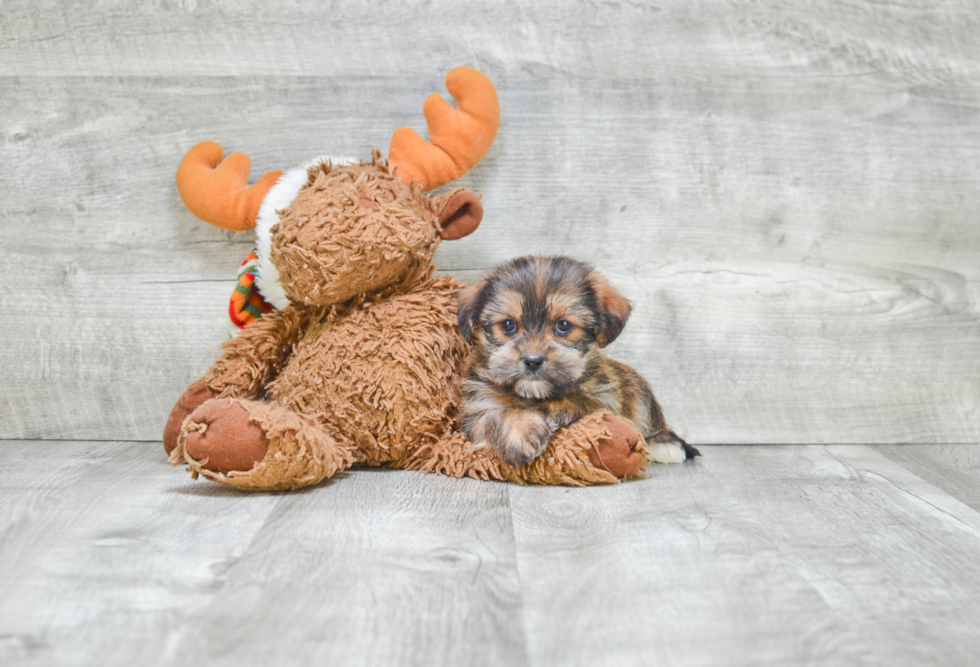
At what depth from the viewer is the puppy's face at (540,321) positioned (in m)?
1.66

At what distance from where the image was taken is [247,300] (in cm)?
200

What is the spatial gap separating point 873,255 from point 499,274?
4.08 ft

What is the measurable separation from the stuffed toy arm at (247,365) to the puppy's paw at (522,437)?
61 cm

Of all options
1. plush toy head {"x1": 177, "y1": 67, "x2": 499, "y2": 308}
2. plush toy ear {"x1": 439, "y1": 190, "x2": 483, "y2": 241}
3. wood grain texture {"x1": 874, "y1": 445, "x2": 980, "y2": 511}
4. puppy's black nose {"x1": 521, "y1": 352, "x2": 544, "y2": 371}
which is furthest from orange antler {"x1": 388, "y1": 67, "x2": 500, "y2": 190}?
wood grain texture {"x1": 874, "y1": 445, "x2": 980, "y2": 511}

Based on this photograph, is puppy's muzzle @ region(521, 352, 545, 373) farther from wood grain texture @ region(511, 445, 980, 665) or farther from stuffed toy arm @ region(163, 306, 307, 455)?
stuffed toy arm @ region(163, 306, 307, 455)

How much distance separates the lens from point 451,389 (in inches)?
72.4

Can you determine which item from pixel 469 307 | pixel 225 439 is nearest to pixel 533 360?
pixel 469 307

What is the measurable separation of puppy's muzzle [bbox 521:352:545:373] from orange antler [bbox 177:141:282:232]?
0.82 metres

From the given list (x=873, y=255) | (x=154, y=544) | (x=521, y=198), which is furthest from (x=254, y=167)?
(x=873, y=255)

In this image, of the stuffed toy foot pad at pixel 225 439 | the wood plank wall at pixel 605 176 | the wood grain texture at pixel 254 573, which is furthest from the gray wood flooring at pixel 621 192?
the stuffed toy foot pad at pixel 225 439

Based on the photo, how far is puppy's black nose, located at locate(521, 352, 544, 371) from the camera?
5.37 feet

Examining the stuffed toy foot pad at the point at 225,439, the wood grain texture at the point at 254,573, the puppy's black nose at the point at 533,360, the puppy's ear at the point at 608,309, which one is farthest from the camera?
the puppy's ear at the point at 608,309

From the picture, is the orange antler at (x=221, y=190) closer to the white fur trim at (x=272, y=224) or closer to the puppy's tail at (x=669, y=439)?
the white fur trim at (x=272, y=224)

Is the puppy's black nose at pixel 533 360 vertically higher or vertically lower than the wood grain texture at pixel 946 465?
higher
